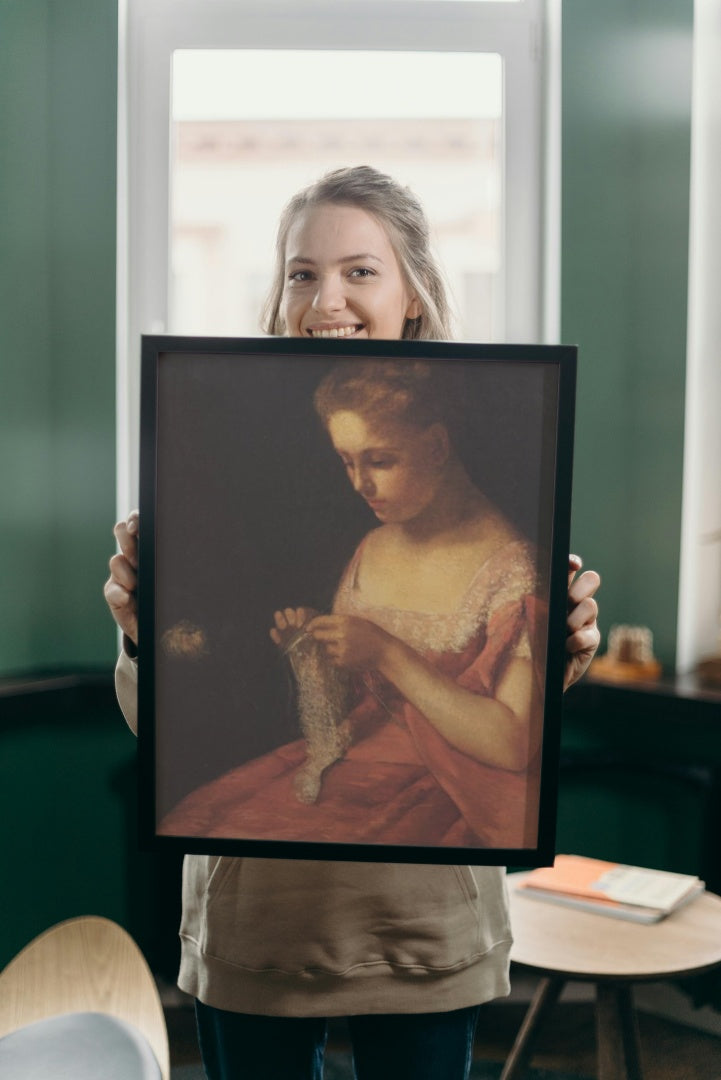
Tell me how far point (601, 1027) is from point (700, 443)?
1.40 meters

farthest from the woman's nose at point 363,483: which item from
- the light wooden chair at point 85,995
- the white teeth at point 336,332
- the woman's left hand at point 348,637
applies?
the light wooden chair at point 85,995

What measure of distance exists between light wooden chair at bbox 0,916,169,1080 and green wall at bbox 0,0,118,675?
1.56 m

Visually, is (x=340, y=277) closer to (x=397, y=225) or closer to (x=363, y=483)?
(x=397, y=225)

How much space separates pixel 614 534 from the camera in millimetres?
2582

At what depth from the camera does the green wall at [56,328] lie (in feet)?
7.86

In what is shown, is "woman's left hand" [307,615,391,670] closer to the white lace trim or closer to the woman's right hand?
the white lace trim

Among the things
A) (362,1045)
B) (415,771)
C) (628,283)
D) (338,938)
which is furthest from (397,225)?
(628,283)

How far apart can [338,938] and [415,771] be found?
22cm

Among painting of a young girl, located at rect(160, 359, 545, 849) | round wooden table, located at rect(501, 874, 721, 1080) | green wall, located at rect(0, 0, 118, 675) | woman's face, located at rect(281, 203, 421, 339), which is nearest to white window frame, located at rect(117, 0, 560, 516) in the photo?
green wall, located at rect(0, 0, 118, 675)

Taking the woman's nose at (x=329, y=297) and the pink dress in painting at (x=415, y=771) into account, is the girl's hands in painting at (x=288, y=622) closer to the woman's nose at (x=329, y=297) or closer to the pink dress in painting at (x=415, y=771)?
the pink dress in painting at (x=415, y=771)

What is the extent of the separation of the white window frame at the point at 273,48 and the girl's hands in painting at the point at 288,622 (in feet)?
5.53

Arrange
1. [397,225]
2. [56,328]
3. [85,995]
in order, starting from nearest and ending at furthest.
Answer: [85,995], [397,225], [56,328]

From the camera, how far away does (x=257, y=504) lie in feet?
2.98

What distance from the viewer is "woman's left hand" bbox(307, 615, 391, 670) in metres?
0.91
